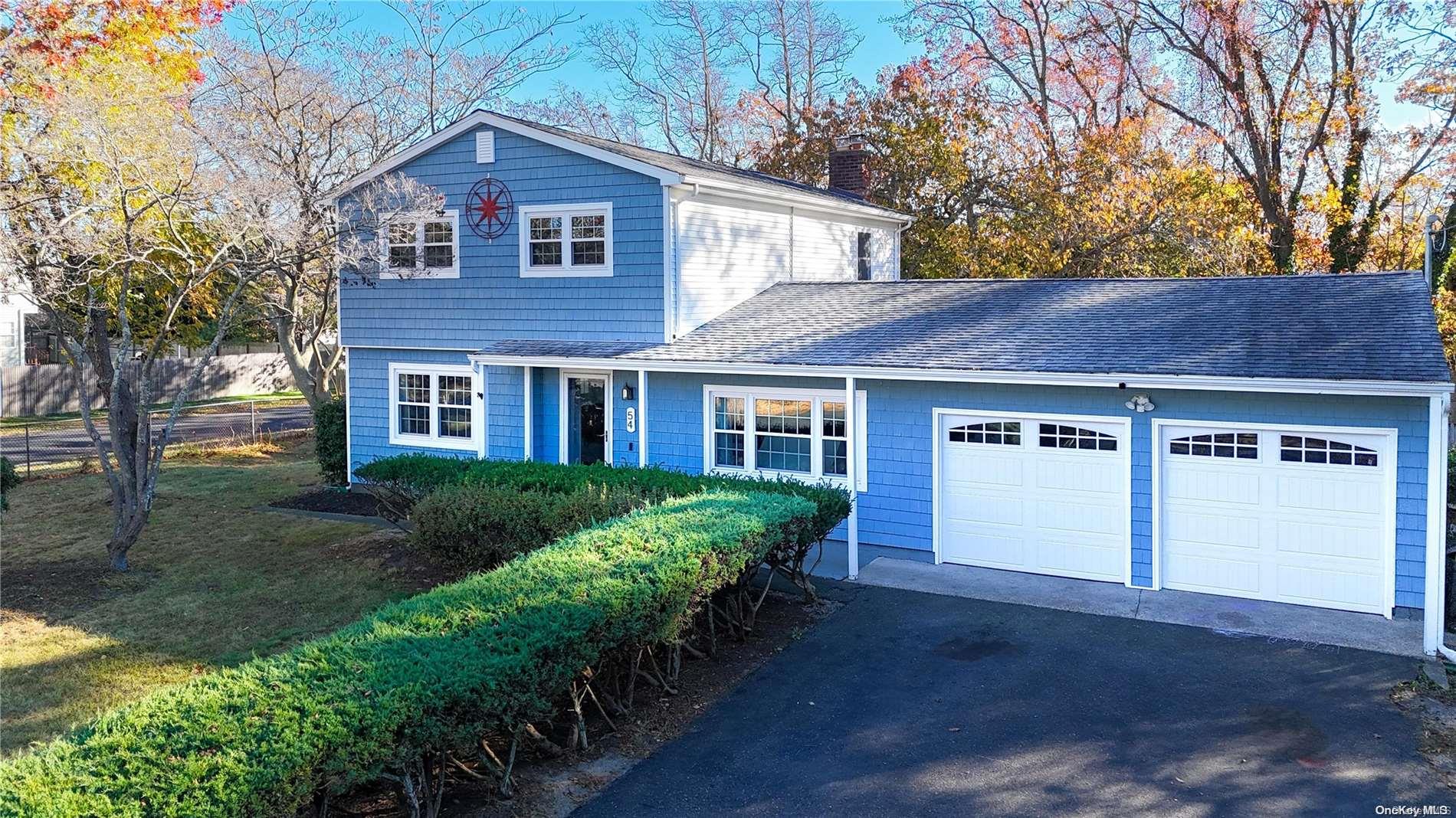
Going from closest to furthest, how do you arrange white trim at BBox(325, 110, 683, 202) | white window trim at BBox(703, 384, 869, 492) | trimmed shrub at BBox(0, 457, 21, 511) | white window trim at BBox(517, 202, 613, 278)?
1. white window trim at BBox(703, 384, 869, 492)
2. white trim at BBox(325, 110, 683, 202)
3. white window trim at BBox(517, 202, 613, 278)
4. trimmed shrub at BBox(0, 457, 21, 511)

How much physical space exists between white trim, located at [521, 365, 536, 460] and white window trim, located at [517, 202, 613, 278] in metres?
1.52

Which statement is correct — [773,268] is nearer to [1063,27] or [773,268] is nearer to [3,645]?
[3,645]

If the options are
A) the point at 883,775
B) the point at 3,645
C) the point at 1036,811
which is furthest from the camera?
the point at 3,645

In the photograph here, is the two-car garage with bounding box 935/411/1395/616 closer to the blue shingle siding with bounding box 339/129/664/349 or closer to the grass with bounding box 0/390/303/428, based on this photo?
the blue shingle siding with bounding box 339/129/664/349

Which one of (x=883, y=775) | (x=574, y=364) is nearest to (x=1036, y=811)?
(x=883, y=775)

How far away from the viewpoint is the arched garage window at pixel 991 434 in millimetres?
12242

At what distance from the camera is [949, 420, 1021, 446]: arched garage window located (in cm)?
1224

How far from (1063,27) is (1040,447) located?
21.9 meters

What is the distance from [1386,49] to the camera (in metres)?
24.5

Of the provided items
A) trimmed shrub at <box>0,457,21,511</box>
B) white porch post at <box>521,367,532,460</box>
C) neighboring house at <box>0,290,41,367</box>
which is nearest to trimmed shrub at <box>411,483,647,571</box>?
white porch post at <box>521,367,532,460</box>

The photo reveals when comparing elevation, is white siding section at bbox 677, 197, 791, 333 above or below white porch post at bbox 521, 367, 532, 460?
above

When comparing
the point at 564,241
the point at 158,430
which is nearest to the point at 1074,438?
the point at 564,241

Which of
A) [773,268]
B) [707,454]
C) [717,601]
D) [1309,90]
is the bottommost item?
[717,601]

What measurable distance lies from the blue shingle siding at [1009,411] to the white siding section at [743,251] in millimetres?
1608
